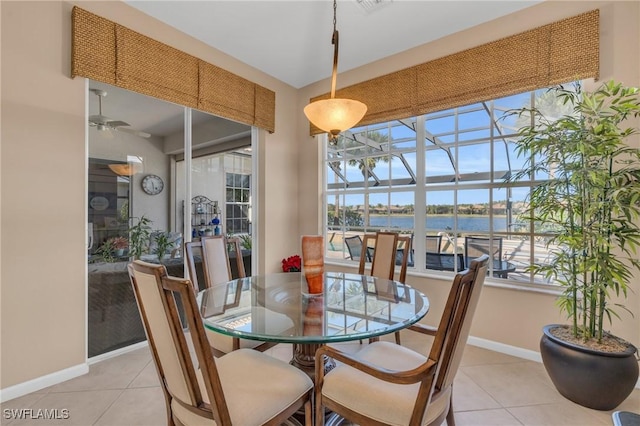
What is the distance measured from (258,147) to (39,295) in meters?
2.56

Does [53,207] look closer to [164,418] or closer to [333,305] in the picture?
[164,418]

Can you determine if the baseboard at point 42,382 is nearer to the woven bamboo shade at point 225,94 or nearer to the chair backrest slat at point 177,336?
the chair backrest slat at point 177,336

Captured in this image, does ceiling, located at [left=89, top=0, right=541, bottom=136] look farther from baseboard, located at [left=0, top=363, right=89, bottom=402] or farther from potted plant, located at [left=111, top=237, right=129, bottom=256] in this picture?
baseboard, located at [left=0, top=363, right=89, bottom=402]

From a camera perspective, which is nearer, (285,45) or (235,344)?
(235,344)

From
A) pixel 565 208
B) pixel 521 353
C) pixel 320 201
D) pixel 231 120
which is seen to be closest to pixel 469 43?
pixel 565 208

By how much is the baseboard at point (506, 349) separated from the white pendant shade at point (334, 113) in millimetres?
2365

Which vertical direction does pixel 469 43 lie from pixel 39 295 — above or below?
above

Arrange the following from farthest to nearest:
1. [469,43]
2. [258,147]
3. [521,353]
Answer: [258,147] < [469,43] < [521,353]

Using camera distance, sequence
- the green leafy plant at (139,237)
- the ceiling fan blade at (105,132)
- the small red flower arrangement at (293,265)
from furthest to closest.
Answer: the small red flower arrangement at (293,265) → the green leafy plant at (139,237) → the ceiling fan blade at (105,132)

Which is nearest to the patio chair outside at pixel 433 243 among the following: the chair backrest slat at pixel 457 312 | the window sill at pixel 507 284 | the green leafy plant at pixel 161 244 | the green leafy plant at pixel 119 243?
the window sill at pixel 507 284

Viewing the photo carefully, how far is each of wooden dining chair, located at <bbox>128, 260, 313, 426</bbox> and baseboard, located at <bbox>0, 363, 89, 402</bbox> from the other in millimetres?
1574

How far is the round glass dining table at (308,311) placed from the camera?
4.48 ft

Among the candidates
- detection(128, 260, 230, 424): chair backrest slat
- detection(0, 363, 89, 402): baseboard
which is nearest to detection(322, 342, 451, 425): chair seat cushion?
detection(128, 260, 230, 424): chair backrest slat

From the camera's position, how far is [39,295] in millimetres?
2111
